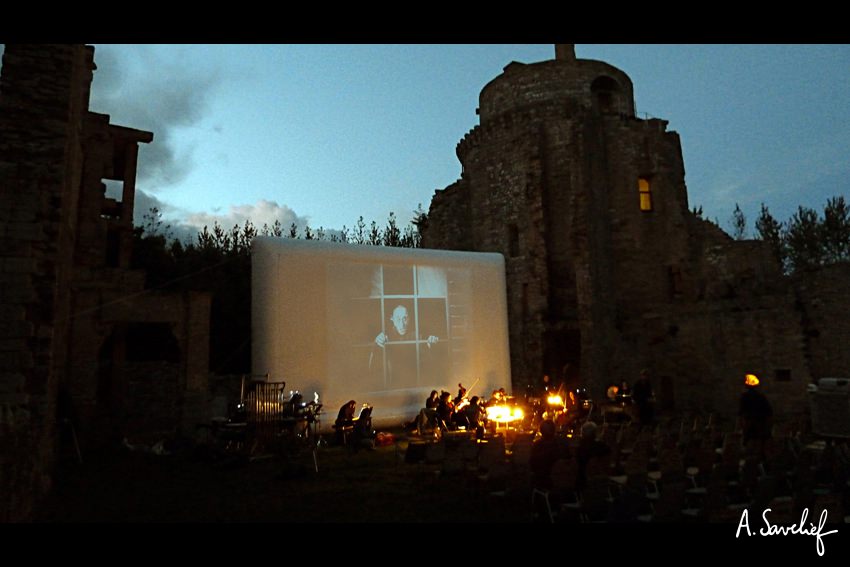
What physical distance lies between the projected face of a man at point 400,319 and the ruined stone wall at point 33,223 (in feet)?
28.0

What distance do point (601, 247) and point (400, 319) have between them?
28.3 feet

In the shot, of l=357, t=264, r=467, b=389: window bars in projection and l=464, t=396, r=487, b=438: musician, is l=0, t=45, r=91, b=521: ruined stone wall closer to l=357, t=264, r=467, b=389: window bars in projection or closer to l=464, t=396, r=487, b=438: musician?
l=357, t=264, r=467, b=389: window bars in projection

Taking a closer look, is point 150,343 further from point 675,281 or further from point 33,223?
point 675,281

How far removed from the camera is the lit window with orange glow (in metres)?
19.2

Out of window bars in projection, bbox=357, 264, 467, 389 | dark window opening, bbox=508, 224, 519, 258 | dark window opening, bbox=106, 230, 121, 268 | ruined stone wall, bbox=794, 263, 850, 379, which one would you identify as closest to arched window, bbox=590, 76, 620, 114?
dark window opening, bbox=508, 224, 519, 258

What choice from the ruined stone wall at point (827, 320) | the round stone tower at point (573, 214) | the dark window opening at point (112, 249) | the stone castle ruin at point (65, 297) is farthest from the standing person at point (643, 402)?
the dark window opening at point (112, 249)

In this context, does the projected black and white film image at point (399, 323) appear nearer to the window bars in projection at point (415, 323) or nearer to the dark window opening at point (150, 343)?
the window bars in projection at point (415, 323)

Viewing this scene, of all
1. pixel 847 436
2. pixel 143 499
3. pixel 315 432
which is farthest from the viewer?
pixel 315 432

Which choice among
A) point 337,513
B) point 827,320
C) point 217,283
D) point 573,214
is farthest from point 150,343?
point 827,320
